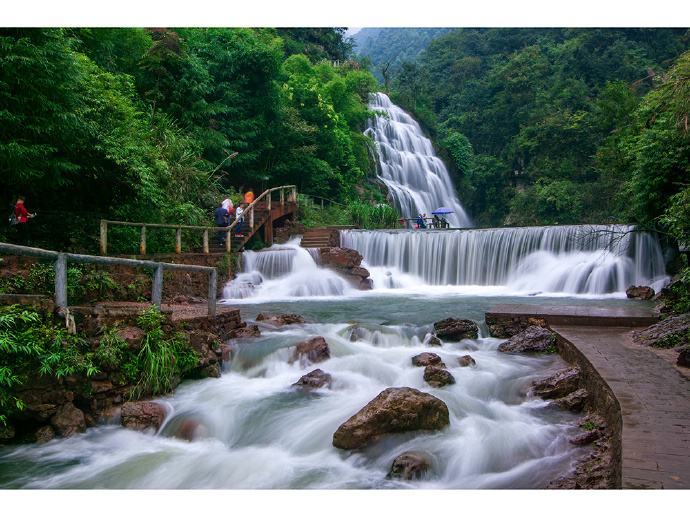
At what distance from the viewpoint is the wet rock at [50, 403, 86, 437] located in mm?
5375

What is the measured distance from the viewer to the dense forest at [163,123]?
900 cm

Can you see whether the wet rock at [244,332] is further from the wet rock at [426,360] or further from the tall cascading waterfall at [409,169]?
the tall cascading waterfall at [409,169]

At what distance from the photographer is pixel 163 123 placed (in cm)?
1727

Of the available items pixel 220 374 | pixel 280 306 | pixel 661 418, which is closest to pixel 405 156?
pixel 280 306

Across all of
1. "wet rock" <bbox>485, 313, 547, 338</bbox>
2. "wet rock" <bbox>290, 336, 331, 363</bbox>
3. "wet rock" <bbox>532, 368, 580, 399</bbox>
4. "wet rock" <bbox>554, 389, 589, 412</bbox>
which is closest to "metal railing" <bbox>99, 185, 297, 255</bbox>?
"wet rock" <bbox>290, 336, 331, 363</bbox>

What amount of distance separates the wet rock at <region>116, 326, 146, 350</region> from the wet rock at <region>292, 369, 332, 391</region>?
1.98 m

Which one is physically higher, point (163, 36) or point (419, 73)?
point (419, 73)

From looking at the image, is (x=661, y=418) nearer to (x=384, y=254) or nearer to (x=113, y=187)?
(x=113, y=187)

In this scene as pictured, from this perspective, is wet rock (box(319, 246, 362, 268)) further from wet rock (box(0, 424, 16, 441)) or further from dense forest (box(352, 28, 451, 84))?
dense forest (box(352, 28, 451, 84))

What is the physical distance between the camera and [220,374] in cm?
725

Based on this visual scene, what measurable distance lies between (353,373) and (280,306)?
20.0 feet

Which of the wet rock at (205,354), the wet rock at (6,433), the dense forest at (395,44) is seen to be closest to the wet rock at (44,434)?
the wet rock at (6,433)

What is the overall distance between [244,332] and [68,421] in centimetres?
350

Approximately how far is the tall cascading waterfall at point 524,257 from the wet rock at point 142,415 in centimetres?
1258
